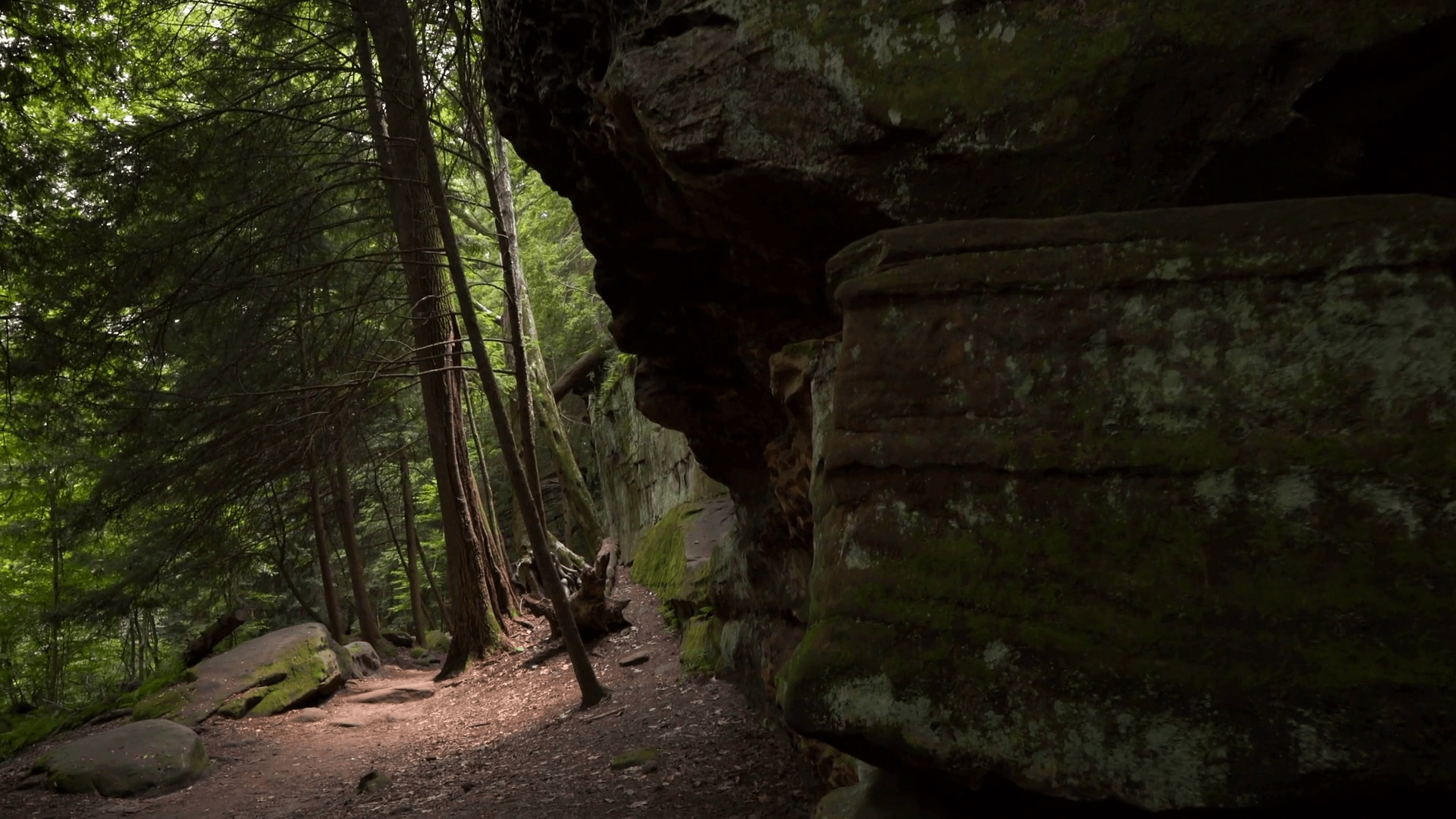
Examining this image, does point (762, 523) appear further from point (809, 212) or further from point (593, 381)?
point (593, 381)

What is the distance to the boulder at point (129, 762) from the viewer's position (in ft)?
25.9

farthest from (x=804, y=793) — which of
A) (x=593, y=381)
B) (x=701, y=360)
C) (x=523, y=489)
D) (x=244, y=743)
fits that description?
(x=593, y=381)

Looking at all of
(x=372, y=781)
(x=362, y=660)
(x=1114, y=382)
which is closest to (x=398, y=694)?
(x=362, y=660)

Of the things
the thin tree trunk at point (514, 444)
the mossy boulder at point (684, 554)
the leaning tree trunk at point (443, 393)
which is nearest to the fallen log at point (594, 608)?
the mossy boulder at point (684, 554)

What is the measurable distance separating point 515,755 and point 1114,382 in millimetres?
5968

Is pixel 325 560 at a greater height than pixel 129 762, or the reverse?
pixel 325 560

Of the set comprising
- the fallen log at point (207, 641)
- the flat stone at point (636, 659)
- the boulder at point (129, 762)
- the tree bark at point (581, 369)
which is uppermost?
the tree bark at point (581, 369)

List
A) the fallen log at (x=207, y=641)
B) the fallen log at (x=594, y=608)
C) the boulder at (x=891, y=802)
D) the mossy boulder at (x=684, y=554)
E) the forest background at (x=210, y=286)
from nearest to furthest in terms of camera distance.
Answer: the boulder at (x=891, y=802)
the forest background at (x=210, y=286)
the mossy boulder at (x=684, y=554)
the fallen log at (x=594, y=608)
the fallen log at (x=207, y=641)

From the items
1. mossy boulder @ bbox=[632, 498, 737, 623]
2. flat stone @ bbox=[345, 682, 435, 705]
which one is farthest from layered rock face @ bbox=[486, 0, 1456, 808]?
flat stone @ bbox=[345, 682, 435, 705]

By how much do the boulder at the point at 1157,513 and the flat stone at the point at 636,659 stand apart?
674 cm

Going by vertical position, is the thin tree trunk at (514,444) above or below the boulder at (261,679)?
above

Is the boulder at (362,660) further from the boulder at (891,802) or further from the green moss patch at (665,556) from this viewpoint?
the boulder at (891,802)

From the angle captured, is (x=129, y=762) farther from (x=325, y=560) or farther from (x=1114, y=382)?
(x=1114, y=382)

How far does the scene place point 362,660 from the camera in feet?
44.7
